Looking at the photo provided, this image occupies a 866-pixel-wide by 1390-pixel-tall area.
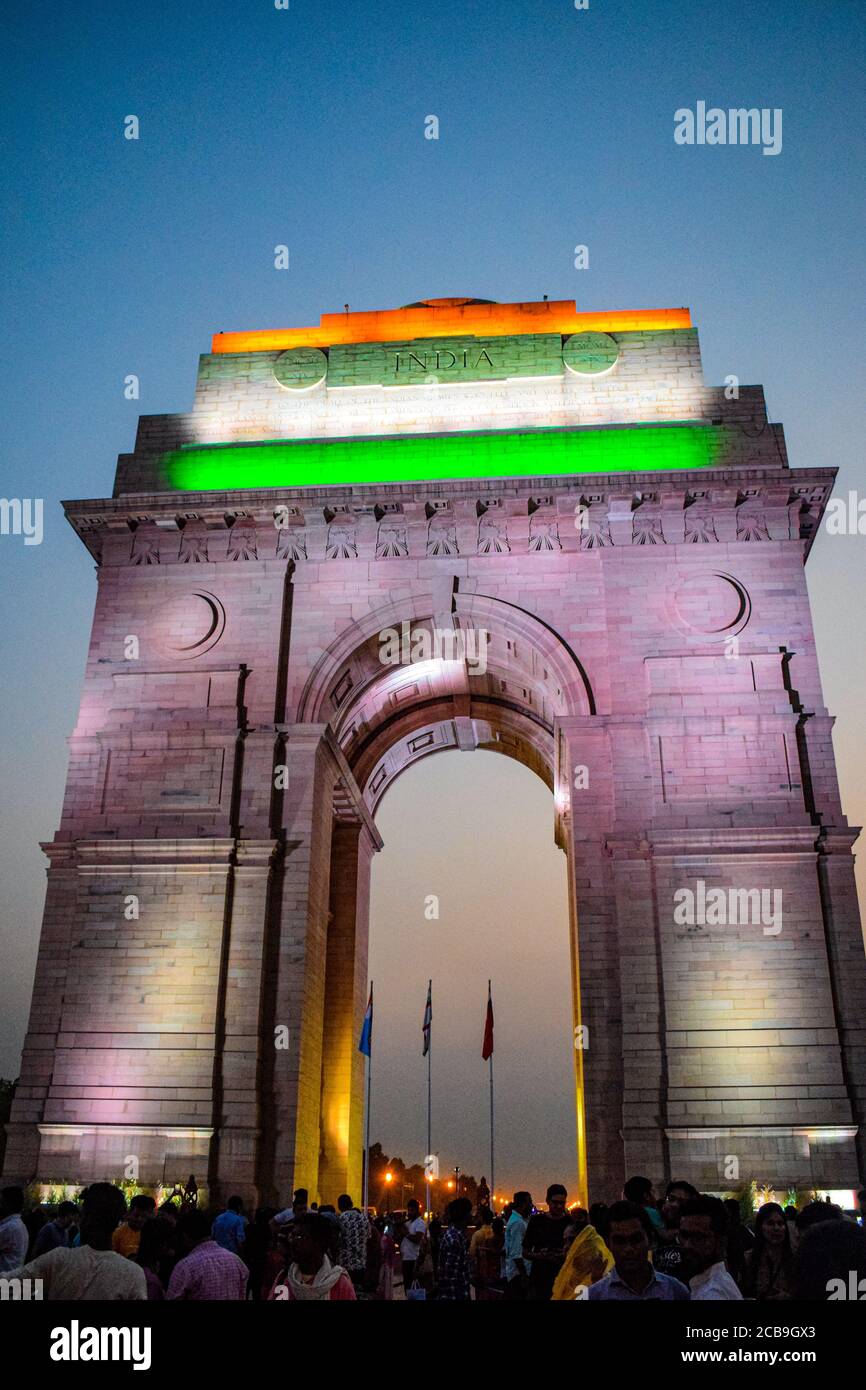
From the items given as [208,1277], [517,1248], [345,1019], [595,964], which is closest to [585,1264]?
[208,1277]

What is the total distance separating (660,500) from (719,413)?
3.29 meters

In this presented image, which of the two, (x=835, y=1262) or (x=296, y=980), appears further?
(x=296, y=980)

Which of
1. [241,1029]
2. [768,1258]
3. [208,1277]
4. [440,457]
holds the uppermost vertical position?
[440,457]

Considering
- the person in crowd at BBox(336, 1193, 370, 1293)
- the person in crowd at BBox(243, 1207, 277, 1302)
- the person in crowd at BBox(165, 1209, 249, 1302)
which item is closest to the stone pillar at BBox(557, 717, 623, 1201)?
the person in crowd at BBox(243, 1207, 277, 1302)

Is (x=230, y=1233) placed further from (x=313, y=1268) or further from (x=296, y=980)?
(x=313, y=1268)

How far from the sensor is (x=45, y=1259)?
555cm

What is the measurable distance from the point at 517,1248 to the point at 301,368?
21.2m

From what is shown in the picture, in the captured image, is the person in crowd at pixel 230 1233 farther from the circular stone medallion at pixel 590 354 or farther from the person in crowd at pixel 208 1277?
the circular stone medallion at pixel 590 354

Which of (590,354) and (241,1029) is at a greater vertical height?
(590,354)

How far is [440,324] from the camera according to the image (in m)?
29.3

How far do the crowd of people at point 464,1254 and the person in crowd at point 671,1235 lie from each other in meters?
0.02

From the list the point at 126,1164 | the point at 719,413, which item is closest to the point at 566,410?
the point at 719,413

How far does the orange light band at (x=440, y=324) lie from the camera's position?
28750mm
